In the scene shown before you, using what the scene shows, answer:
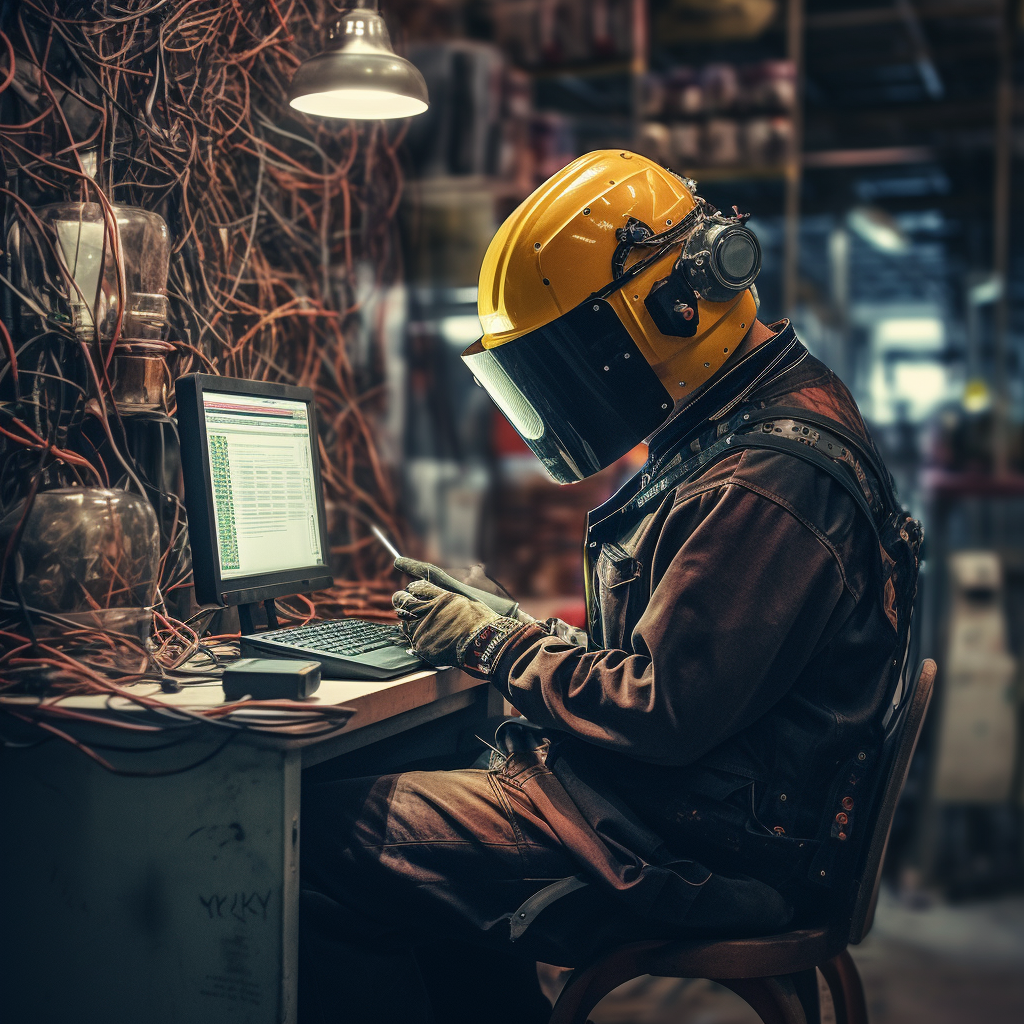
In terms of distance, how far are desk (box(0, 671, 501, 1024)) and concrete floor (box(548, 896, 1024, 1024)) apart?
4.15 ft

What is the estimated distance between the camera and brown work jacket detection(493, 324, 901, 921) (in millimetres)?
1277

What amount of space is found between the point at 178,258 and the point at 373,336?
0.84 metres

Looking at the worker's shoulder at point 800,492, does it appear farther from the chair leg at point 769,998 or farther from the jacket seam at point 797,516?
the chair leg at point 769,998

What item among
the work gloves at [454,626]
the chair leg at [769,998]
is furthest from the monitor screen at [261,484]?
the chair leg at [769,998]

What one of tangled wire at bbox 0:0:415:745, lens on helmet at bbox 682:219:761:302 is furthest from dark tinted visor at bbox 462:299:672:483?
tangled wire at bbox 0:0:415:745

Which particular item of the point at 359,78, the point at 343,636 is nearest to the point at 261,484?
the point at 343,636

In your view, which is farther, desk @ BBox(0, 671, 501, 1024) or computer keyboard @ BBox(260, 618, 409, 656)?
computer keyboard @ BBox(260, 618, 409, 656)

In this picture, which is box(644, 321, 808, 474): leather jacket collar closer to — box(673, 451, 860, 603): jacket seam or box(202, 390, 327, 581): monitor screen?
box(673, 451, 860, 603): jacket seam

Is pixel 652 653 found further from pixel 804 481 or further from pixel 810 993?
pixel 810 993

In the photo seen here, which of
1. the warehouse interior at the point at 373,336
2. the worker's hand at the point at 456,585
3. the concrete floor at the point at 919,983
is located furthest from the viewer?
the concrete floor at the point at 919,983

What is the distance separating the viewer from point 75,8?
1.70m

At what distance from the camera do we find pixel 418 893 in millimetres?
1383

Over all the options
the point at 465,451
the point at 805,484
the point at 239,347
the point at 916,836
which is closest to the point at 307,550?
the point at 239,347

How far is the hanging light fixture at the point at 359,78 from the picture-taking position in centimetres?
199
